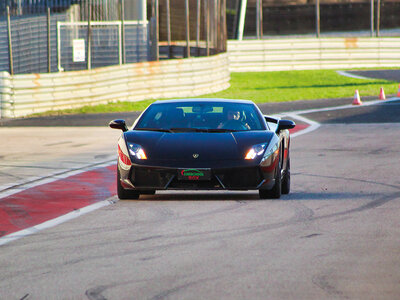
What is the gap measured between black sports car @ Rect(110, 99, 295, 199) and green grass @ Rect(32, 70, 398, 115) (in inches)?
654

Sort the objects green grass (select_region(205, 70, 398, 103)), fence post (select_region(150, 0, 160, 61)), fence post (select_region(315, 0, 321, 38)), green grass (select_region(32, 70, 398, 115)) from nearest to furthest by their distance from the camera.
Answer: green grass (select_region(32, 70, 398, 115))
fence post (select_region(150, 0, 160, 61))
green grass (select_region(205, 70, 398, 103))
fence post (select_region(315, 0, 321, 38))

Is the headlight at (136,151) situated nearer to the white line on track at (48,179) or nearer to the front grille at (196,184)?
the front grille at (196,184)

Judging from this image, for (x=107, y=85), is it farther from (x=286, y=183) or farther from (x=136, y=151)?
(x=136, y=151)

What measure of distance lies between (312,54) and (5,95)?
85.9ft

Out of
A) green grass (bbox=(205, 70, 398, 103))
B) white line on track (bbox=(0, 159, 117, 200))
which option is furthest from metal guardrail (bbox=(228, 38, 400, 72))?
white line on track (bbox=(0, 159, 117, 200))

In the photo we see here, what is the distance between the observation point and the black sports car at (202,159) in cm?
1081

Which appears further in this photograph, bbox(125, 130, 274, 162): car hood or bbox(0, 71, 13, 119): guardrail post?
bbox(0, 71, 13, 119): guardrail post

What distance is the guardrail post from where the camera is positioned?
1033 inches

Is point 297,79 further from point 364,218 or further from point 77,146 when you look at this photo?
point 364,218

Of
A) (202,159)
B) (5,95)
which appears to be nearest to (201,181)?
(202,159)

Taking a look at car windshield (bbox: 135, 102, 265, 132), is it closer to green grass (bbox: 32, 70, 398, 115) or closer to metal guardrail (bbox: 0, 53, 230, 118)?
metal guardrail (bbox: 0, 53, 230, 118)

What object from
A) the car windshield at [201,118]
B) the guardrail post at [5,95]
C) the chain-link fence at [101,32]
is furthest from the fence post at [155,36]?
the car windshield at [201,118]

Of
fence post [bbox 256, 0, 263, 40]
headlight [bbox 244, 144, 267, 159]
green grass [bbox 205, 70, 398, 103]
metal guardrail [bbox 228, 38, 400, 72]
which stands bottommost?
green grass [bbox 205, 70, 398, 103]

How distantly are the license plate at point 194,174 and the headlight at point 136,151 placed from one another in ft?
1.59
